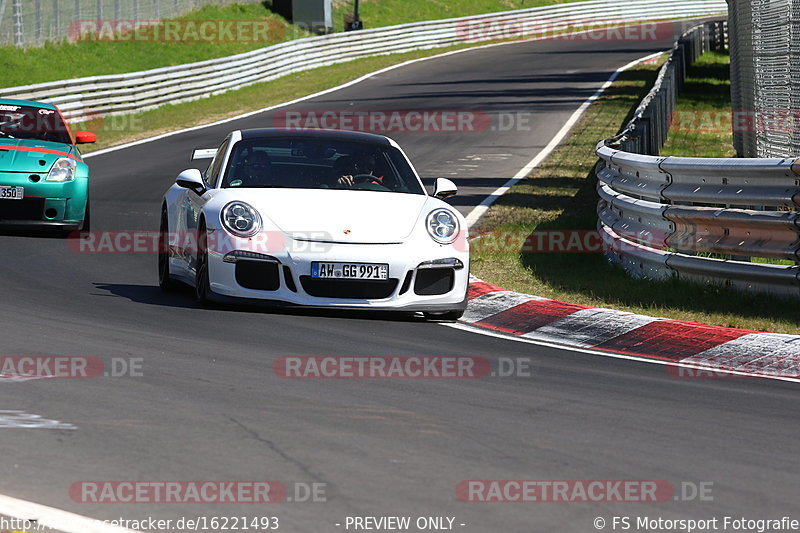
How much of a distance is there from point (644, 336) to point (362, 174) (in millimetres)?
2466

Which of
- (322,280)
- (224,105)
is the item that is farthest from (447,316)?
(224,105)

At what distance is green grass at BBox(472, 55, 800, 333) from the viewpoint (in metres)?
9.14

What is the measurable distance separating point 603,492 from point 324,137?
5.63 meters

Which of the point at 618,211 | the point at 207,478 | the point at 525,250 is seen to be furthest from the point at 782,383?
the point at 525,250

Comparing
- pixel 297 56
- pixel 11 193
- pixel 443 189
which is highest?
pixel 297 56

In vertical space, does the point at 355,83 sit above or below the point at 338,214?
above

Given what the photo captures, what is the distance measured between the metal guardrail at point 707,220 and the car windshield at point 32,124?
5.69 metres

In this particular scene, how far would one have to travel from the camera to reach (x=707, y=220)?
9.77 metres

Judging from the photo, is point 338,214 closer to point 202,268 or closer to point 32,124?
point 202,268

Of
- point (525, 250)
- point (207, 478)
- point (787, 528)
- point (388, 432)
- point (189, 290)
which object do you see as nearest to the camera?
point (787, 528)

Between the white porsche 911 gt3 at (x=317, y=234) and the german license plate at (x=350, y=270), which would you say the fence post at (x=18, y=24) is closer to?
the white porsche 911 gt3 at (x=317, y=234)

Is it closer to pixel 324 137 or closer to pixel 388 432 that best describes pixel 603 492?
pixel 388 432

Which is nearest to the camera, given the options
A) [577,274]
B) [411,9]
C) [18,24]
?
[577,274]

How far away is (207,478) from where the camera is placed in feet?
15.7
